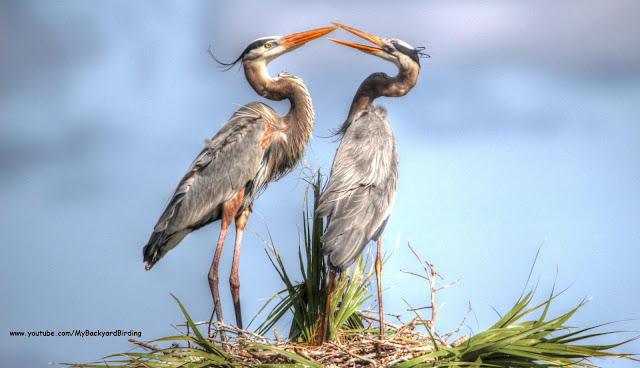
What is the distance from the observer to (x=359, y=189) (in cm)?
557

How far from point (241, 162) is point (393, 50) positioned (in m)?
1.63

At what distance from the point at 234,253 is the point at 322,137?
1.24 metres

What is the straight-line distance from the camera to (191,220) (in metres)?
6.42

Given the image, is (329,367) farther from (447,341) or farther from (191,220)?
(191,220)

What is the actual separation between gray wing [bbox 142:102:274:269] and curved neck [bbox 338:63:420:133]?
78 centimetres

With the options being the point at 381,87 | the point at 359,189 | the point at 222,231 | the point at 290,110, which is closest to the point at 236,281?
the point at 222,231

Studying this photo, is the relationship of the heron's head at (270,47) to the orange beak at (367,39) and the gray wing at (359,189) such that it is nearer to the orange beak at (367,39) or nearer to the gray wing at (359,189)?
the orange beak at (367,39)

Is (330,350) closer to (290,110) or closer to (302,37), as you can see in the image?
(290,110)

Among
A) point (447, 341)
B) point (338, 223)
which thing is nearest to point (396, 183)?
point (338, 223)

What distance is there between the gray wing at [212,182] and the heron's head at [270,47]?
2.13 feet

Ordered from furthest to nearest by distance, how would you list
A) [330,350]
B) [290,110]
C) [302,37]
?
[302,37], [290,110], [330,350]

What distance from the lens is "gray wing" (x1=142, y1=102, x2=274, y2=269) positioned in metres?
6.39

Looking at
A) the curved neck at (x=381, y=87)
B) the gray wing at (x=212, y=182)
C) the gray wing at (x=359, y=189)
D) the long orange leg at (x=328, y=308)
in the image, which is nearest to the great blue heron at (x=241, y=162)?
the gray wing at (x=212, y=182)

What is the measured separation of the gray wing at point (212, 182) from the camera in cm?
639
